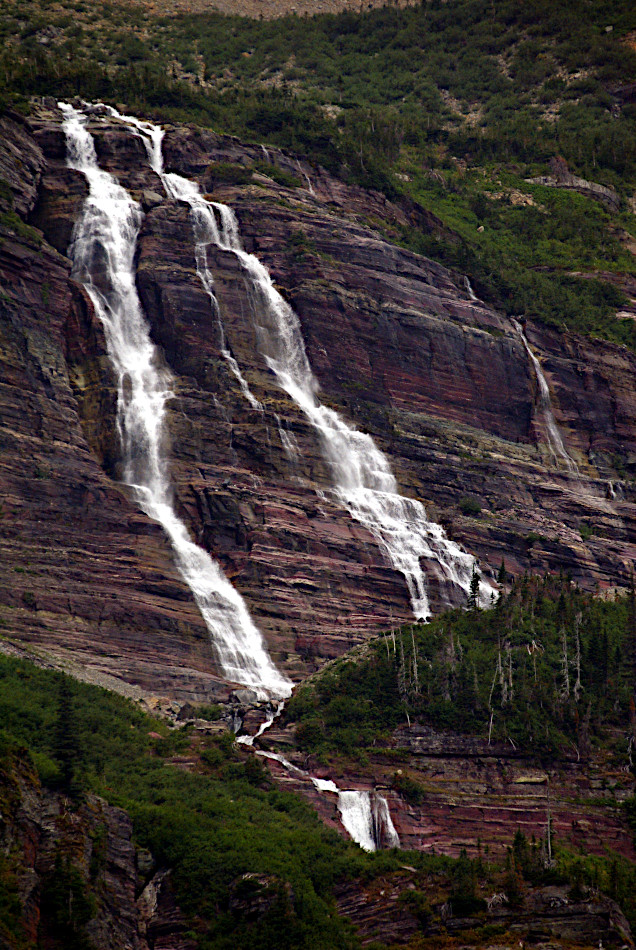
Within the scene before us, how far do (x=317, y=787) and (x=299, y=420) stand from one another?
40.5m

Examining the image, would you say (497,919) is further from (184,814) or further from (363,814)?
(184,814)

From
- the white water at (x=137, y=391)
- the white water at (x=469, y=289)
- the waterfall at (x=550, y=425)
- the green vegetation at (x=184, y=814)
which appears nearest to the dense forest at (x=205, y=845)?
the green vegetation at (x=184, y=814)

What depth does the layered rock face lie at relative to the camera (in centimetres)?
8706

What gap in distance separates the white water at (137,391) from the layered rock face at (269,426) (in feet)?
3.51

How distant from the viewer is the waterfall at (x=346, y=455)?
4087 inches

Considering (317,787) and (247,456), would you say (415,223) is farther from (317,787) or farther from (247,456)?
(317,787)

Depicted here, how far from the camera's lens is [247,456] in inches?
4045

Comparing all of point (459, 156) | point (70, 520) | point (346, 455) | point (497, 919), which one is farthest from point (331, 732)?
point (459, 156)

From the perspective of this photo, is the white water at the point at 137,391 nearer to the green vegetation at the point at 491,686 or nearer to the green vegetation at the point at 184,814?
the green vegetation at the point at 491,686

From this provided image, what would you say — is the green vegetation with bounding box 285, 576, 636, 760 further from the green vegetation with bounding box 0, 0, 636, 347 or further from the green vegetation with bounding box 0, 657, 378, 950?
the green vegetation with bounding box 0, 0, 636, 347

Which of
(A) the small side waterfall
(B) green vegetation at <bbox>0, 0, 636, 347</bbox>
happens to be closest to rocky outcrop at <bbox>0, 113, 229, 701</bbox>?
(A) the small side waterfall

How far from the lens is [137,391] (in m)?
103

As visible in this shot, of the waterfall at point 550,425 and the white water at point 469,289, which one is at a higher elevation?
the white water at point 469,289

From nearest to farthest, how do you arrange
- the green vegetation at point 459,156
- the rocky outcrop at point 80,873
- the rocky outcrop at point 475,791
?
1. the rocky outcrop at point 80,873
2. the rocky outcrop at point 475,791
3. the green vegetation at point 459,156
